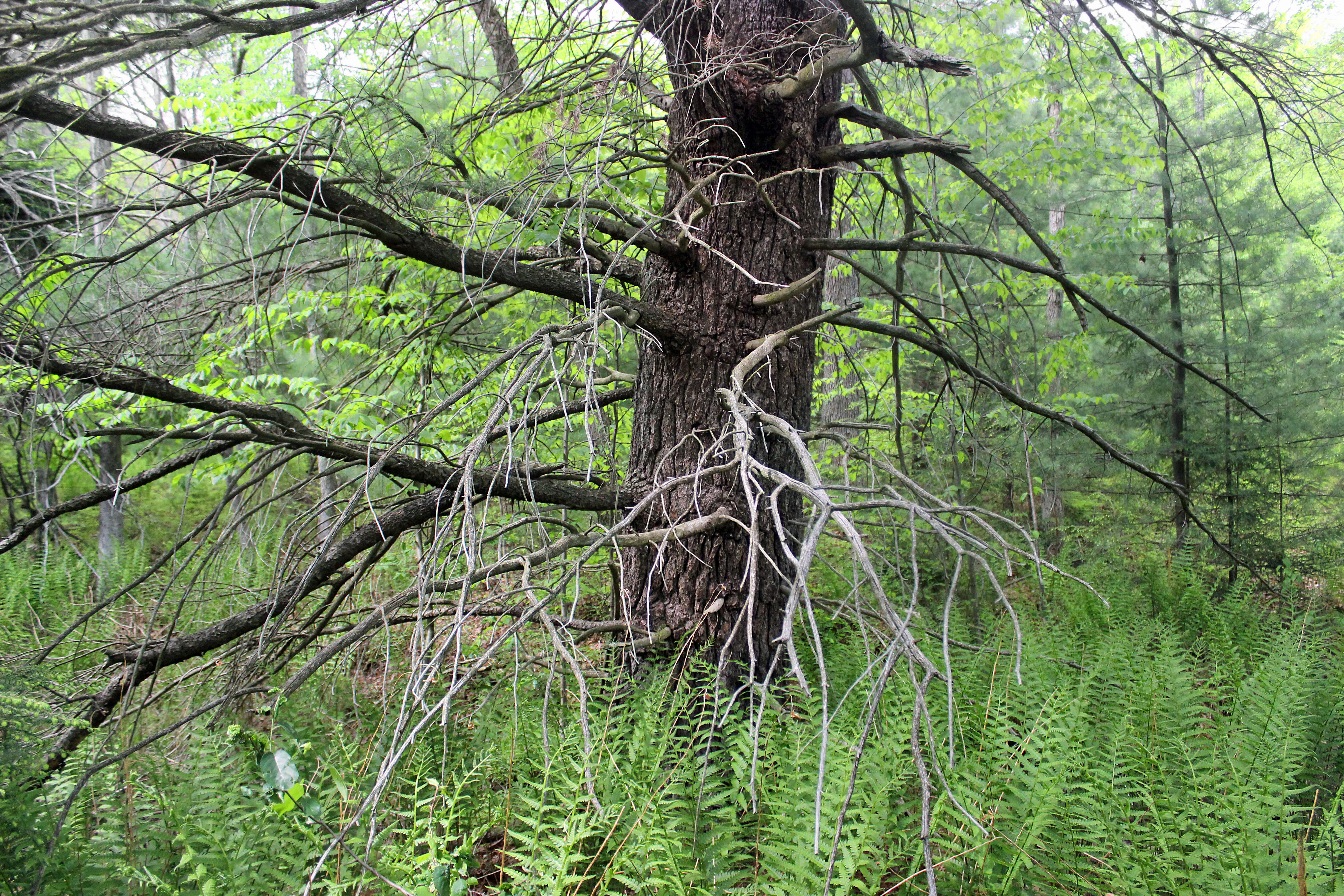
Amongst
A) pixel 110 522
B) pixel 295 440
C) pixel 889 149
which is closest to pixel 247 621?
pixel 295 440

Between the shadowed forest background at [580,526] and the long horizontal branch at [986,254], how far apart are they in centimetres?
2

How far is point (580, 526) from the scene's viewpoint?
3148 mm

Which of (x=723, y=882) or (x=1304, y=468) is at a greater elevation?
(x=1304, y=468)

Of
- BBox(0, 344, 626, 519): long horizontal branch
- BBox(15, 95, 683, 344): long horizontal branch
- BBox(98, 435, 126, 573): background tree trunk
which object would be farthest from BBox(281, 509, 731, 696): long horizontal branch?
BBox(98, 435, 126, 573): background tree trunk

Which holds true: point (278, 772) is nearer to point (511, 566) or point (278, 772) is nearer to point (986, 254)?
point (511, 566)

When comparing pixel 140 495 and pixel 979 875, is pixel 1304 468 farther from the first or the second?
pixel 140 495

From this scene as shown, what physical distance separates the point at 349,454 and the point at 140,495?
1174 cm

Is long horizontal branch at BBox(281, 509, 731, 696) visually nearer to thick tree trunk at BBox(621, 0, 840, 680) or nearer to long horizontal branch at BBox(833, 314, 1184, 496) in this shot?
thick tree trunk at BBox(621, 0, 840, 680)

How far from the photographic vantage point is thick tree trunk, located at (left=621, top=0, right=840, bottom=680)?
2822 millimetres

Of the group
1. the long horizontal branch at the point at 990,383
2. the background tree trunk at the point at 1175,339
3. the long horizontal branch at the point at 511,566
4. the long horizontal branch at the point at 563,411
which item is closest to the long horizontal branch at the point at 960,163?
the long horizontal branch at the point at 990,383

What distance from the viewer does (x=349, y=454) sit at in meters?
2.32

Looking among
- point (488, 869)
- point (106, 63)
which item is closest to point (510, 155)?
point (106, 63)

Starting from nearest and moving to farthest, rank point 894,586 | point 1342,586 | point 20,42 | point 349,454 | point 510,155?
1. point 20,42
2. point 349,454
3. point 510,155
4. point 894,586
5. point 1342,586

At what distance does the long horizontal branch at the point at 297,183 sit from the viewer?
1.90 metres
